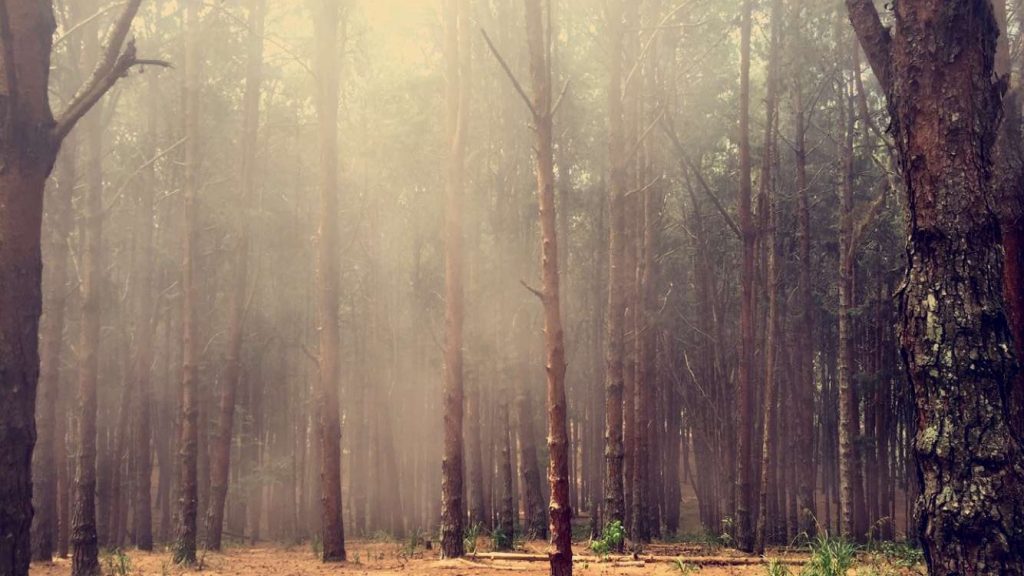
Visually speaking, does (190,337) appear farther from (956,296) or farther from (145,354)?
(956,296)

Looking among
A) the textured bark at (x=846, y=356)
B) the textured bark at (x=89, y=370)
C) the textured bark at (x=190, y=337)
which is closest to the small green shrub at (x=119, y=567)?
the textured bark at (x=89, y=370)

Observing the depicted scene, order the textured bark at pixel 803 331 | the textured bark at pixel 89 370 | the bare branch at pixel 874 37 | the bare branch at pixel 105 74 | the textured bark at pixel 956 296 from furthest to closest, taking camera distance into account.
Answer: the textured bark at pixel 803 331, the textured bark at pixel 89 370, the bare branch at pixel 874 37, the textured bark at pixel 956 296, the bare branch at pixel 105 74

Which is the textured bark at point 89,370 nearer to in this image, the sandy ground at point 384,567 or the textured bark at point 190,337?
the sandy ground at point 384,567

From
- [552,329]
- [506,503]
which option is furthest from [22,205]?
[506,503]

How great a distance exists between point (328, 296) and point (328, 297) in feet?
0.05

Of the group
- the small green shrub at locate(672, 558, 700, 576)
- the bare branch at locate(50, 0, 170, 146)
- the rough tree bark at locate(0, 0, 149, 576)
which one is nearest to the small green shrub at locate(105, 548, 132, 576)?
the small green shrub at locate(672, 558, 700, 576)

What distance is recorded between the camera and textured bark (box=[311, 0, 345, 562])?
1294cm

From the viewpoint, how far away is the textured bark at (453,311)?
12070mm

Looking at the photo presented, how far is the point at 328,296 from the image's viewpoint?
13.4 meters

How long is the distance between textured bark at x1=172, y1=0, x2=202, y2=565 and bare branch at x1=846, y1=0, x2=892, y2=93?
12173 millimetres

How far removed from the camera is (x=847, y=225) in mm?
16594

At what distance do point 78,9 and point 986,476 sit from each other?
15.0 metres

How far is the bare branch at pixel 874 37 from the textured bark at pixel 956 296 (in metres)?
0.08

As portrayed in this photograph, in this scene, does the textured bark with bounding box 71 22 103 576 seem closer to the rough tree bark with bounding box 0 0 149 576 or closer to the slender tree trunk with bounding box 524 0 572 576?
the slender tree trunk with bounding box 524 0 572 576
